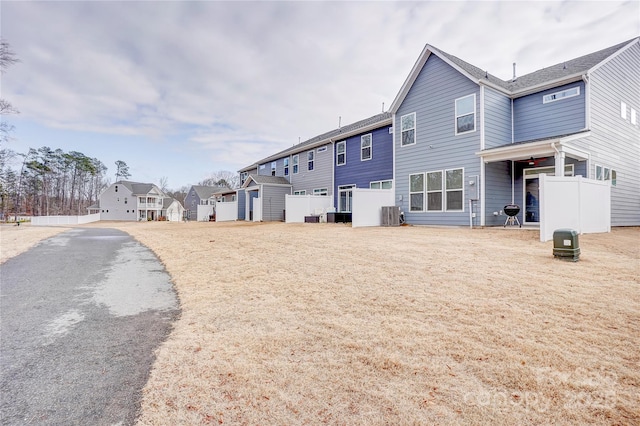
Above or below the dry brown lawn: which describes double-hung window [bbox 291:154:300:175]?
above

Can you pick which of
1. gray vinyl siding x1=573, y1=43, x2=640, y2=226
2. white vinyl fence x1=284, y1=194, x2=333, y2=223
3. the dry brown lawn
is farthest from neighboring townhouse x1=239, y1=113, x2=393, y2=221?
the dry brown lawn

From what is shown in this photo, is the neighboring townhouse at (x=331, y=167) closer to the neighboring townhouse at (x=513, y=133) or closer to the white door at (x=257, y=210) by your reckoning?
the white door at (x=257, y=210)

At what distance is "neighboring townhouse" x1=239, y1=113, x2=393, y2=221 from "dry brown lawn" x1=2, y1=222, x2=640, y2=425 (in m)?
11.8

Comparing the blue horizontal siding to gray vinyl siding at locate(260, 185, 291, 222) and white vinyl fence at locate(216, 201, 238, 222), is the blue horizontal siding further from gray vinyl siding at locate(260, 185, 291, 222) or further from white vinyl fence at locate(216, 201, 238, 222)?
white vinyl fence at locate(216, 201, 238, 222)

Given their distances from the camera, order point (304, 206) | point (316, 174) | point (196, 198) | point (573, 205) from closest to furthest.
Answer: point (573, 205)
point (304, 206)
point (316, 174)
point (196, 198)

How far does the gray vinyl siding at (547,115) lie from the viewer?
10.0 metres

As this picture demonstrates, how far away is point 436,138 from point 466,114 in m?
1.42

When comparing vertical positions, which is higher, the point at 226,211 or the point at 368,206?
the point at 368,206

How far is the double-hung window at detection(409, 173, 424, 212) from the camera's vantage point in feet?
41.7

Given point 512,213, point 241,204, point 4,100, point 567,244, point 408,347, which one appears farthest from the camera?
point 241,204

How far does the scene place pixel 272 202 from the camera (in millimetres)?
22516

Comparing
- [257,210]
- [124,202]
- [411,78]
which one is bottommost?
[257,210]

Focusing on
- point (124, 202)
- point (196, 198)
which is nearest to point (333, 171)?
point (196, 198)

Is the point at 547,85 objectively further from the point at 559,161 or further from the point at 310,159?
the point at 310,159
